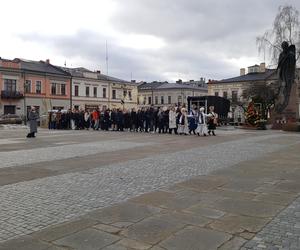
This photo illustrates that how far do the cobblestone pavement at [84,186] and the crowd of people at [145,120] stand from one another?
10.8 m

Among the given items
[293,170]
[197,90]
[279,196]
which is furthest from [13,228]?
[197,90]

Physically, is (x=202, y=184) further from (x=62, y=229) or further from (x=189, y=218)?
(x=62, y=229)

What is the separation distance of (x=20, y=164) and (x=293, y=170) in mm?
7241

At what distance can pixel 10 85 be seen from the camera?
2707 inches

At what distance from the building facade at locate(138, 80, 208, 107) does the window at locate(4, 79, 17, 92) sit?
41.8 metres

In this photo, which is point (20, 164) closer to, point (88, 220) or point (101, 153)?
point (101, 153)

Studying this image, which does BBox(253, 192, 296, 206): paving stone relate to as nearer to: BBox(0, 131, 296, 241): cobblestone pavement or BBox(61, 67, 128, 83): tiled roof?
BBox(0, 131, 296, 241): cobblestone pavement

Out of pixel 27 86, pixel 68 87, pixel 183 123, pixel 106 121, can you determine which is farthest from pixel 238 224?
pixel 68 87

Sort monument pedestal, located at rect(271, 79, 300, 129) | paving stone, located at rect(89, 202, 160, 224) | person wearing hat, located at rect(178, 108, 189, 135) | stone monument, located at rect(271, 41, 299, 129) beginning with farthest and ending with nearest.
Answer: stone monument, located at rect(271, 41, 299, 129), monument pedestal, located at rect(271, 79, 300, 129), person wearing hat, located at rect(178, 108, 189, 135), paving stone, located at rect(89, 202, 160, 224)

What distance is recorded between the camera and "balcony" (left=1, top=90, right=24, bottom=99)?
66.9 m

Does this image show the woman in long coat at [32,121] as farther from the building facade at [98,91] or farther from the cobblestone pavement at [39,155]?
the building facade at [98,91]

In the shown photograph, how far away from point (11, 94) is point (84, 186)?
63.2m

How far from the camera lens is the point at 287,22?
39.8 meters

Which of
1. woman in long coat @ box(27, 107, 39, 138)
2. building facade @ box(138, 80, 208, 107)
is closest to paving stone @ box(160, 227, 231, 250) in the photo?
woman in long coat @ box(27, 107, 39, 138)
